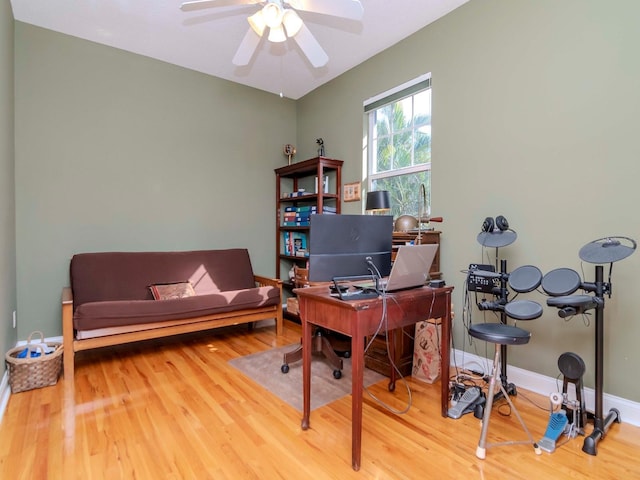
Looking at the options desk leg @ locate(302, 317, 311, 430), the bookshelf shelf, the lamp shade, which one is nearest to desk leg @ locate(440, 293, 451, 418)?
desk leg @ locate(302, 317, 311, 430)

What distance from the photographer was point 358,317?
1.53m

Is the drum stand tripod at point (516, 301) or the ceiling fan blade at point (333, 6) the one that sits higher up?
the ceiling fan blade at point (333, 6)

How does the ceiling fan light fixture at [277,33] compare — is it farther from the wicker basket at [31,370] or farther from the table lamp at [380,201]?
the wicker basket at [31,370]

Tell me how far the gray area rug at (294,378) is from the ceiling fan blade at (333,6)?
8.01 ft

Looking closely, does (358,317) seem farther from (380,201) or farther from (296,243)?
(296,243)

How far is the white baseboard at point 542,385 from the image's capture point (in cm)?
196

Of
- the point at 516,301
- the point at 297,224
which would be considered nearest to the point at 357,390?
the point at 516,301

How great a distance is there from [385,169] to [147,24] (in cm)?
253

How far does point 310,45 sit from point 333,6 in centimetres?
40

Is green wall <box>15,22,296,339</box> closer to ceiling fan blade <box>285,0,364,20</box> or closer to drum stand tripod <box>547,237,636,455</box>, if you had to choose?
ceiling fan blade <box>285,0,364,20</box>

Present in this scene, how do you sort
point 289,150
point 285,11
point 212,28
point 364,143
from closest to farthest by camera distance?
point 285,11, point 212,28, point 364,143, point 289,150

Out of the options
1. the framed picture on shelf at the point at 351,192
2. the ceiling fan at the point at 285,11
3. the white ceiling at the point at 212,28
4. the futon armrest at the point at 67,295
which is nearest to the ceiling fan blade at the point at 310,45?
the ceiling fan at the point at 285,11

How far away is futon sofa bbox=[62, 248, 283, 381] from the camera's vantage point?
2.62 meters

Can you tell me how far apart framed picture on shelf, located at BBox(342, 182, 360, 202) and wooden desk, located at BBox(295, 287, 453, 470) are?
1974 mm
